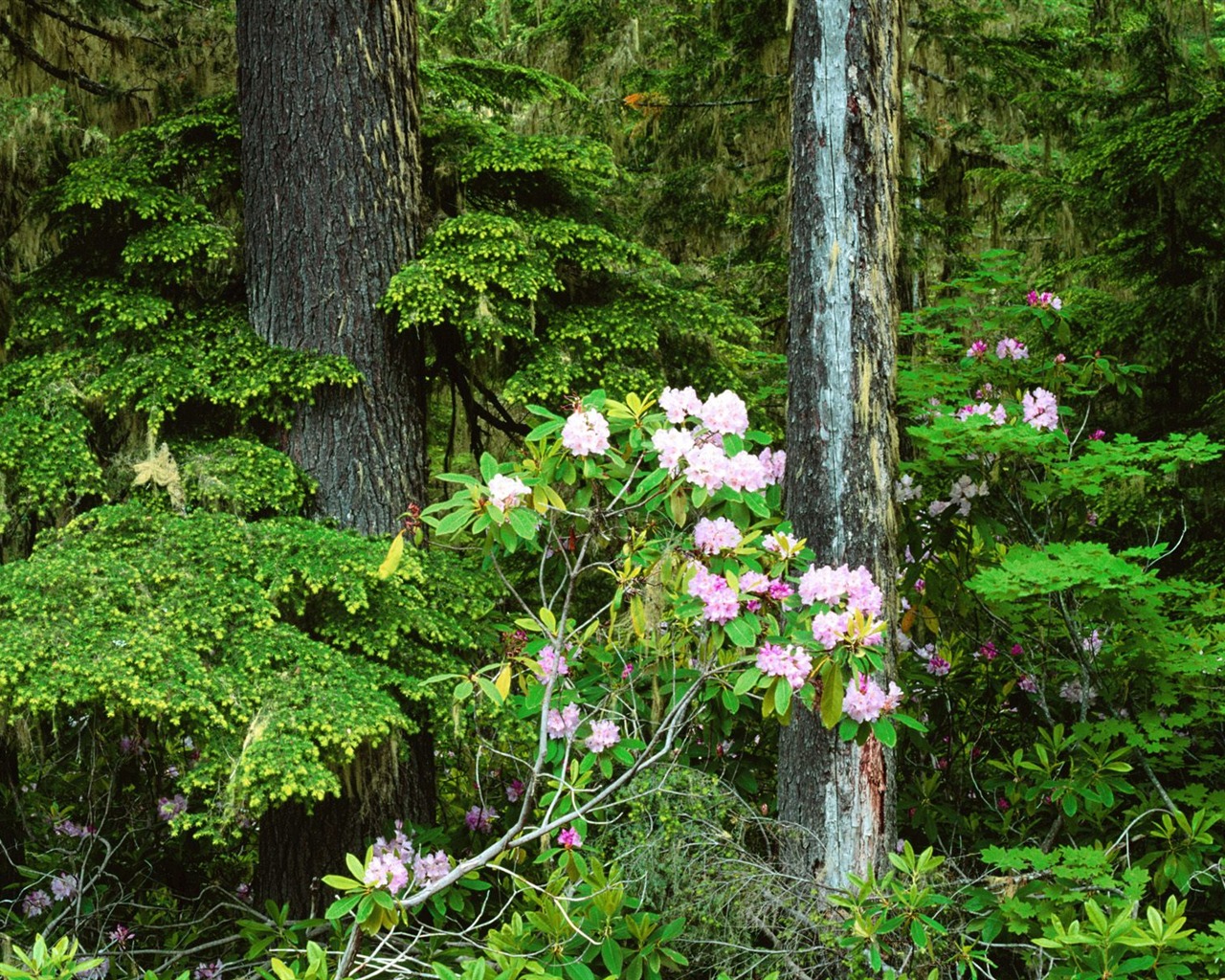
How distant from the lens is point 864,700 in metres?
2.94

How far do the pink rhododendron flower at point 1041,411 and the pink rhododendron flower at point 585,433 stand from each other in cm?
197

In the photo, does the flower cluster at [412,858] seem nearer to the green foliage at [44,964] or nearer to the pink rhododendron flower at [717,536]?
the green foliage at [44,964]

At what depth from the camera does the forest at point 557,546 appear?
278cm

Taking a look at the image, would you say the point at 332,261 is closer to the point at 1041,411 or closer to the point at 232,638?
the point at 232,638

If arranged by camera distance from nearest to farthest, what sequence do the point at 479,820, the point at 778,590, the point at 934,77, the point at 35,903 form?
1. the point at 778,590
2. the point at 479,820
3. the point at 35,903
4. the point at 934,77

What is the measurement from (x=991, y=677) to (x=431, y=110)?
10.2 ft

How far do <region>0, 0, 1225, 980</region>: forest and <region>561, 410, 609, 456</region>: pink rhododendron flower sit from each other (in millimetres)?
13

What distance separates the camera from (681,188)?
7273 mm

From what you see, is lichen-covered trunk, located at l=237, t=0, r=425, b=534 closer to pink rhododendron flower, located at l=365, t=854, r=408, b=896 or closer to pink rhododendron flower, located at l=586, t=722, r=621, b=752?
pink rhododendron flower, located at l=586, t=722, r=621, b=752

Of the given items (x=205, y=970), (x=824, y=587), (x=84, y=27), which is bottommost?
(x=205, y=970)

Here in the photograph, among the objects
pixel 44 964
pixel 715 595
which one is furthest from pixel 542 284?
pixel 44 964

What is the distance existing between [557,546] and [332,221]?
4.68ft

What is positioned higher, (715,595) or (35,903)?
(715,595)

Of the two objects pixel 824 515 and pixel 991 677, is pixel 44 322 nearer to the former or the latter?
pixel 824 515
